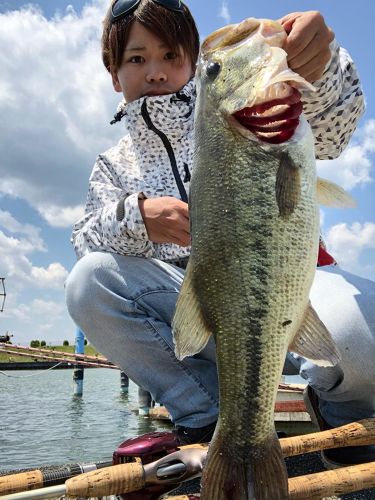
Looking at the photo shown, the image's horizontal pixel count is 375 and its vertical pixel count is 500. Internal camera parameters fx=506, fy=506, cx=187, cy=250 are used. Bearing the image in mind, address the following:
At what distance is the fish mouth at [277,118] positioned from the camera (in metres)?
1.75

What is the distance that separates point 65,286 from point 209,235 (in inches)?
60.3

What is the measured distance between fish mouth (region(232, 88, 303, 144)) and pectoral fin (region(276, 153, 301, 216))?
8cm

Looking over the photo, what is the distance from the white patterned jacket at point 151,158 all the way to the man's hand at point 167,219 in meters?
0.07

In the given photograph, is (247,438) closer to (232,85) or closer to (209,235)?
(209,235)

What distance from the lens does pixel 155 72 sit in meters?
3.07

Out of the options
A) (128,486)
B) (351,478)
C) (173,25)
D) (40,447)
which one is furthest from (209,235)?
(40,447)

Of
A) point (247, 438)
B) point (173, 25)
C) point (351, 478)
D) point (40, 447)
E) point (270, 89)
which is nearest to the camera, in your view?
point (247, 438)

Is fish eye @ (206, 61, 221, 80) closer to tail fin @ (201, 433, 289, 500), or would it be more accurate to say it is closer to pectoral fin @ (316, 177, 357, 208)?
pectoral fin @ (316, 177, 357, 208)

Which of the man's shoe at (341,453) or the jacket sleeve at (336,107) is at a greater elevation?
the jacket sleeve at (336,107)

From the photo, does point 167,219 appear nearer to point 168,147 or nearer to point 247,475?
point 168,147

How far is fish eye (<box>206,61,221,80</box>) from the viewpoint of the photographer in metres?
1.94

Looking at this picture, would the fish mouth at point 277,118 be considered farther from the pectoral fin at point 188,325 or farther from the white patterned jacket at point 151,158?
the white patterned jacket at point 151,158

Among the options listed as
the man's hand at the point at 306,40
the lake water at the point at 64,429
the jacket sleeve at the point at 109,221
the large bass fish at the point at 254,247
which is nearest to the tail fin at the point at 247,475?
the large bass fish at the point at 254,247

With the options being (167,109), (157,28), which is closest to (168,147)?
(167,109)
